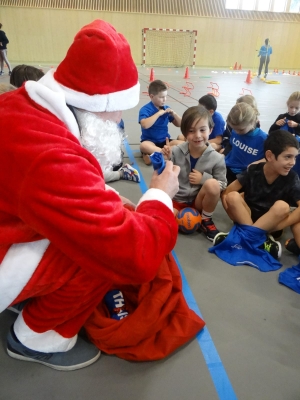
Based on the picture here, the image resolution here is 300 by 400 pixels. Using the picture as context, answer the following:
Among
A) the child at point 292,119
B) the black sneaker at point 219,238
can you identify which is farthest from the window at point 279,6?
the black sneaker at point 219,238

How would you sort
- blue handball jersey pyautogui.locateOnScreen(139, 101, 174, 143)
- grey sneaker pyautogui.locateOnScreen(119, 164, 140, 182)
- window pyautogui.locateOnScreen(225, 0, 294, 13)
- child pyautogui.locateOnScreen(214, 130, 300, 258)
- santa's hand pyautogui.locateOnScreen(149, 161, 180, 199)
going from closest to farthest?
santa's hand pyautogui.locateOnScreen(149, 161, 180, 199)
child pyautogui.locateOnScreen(214, 130, 300, 258)
grey sneaker pyautogui.locateOnScreen(119, 164, 140, 182)
blue handball jersey pyautogui.locateOnScreen(139, 101, 174, 143)
window pyautogui.locateOnScreen(225, 0, 294, 13)

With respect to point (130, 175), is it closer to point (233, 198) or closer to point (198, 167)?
point (198, 167)

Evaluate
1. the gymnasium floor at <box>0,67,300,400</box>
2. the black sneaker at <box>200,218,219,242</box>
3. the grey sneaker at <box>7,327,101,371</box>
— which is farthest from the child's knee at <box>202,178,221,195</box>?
the grey sneaker at <box>7,327,101,371</box>

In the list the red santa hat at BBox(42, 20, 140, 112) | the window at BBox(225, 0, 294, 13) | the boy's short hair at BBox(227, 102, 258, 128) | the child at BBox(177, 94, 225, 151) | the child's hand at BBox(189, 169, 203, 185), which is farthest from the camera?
the window at BBox(225, 0, 294, 13)

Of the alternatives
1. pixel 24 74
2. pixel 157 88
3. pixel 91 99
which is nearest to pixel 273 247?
pixel 91 99

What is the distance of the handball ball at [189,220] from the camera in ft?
7.34

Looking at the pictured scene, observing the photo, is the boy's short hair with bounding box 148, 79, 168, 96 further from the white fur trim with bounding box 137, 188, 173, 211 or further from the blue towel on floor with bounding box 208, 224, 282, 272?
the white fur trim with bounding box 137, 188, 173, 211

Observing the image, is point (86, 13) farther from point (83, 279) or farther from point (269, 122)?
point (83, 279)

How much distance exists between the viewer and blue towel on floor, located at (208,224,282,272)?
1967 millimetres

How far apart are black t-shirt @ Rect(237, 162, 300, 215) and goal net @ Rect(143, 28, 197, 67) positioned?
15.1 metres

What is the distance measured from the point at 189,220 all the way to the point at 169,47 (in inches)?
613

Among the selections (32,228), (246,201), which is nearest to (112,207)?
(32,228)


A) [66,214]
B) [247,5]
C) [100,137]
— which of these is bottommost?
[66,214]

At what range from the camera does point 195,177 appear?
7.66ft
